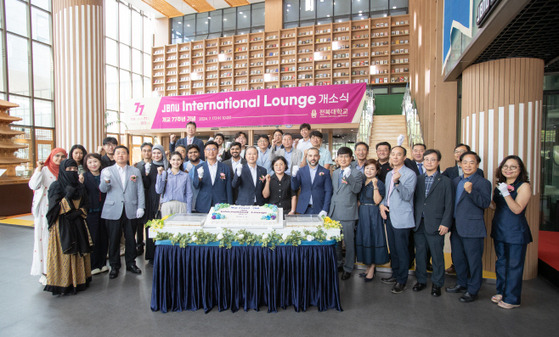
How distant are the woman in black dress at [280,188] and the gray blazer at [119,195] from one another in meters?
1.54

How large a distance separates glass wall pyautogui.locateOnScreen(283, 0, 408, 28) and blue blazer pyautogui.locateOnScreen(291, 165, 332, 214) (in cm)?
1231

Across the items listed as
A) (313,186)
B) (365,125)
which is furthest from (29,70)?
(313,186)

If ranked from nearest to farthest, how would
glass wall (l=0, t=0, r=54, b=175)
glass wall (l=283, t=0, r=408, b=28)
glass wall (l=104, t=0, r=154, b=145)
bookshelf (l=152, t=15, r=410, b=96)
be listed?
1. glass wall (l=0, t=0, r=54, b=175)
2. bookshelf (l=152, t=15, r=410, b=96)
3. glass wall (l=283, t=0, r=408, b=28)
4. glass wall (l=104, t=0, r=154, b=145)

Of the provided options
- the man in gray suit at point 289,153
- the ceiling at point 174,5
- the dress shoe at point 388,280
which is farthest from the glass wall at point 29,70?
the dress shoe at point 388,280

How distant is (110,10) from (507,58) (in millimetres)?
17814

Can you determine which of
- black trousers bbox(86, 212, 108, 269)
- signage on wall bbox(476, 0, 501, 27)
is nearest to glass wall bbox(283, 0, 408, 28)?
signage on wall bbox(476, 0, 501, 27)

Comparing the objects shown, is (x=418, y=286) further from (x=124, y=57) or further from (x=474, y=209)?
(x=124, y=57)

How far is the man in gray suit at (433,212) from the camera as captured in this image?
308 centimetres

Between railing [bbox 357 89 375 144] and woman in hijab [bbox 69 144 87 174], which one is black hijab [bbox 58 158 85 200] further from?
railing [bbox 357 89 375 144]

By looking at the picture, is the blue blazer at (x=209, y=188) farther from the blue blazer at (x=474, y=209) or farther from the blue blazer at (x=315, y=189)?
the blue blazer at (x=474, y=209)

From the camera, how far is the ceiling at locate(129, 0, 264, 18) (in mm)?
15383

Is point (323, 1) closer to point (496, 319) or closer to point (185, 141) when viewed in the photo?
point (185, 141)

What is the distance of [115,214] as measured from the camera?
3.61 metres

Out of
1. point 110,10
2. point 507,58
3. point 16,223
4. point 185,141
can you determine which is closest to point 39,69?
point 110,10
